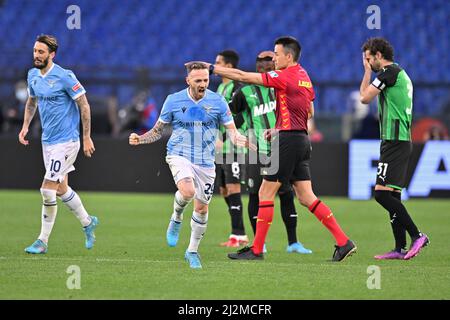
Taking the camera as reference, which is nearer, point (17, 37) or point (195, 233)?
point (195, 233)

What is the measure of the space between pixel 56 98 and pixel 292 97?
2584mm

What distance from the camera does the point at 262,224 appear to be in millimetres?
9680

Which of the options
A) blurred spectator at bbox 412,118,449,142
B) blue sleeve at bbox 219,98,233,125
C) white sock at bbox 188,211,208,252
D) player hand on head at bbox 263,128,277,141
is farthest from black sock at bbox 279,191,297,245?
blurred spectator at bbox 412,118,449,142

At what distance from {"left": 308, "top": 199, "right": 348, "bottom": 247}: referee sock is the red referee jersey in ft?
2.70

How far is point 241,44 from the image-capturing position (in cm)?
2417

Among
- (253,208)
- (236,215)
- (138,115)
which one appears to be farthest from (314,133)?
(253,208)

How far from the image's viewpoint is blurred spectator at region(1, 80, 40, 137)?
20.4m

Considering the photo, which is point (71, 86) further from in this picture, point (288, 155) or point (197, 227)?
point (288, 155)

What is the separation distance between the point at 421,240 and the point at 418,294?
255 centimetres

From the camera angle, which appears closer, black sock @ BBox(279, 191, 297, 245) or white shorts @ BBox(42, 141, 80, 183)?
white shorts @ BBox(42, 141, 80, 183)

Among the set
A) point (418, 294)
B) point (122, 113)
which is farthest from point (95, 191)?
point (418, 294)

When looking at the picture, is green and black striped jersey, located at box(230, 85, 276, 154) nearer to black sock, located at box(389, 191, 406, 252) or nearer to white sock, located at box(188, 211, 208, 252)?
black sock, located at box(389, 191, 406, 252)

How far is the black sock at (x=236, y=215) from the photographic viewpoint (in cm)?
1170
